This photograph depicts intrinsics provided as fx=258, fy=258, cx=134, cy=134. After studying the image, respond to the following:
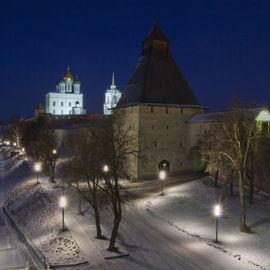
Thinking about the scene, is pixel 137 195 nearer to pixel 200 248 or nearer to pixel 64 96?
pixel 200 248

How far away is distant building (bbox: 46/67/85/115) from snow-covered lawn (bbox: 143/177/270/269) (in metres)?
80.0

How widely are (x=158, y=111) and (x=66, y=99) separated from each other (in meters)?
76.7

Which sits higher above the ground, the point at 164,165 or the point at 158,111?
the point at 158,111

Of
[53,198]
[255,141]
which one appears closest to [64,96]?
[53,198]

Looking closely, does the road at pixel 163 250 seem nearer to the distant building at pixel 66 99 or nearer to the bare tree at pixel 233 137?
the bare tree at pixel 233 137

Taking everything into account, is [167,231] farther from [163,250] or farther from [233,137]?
[233,137]

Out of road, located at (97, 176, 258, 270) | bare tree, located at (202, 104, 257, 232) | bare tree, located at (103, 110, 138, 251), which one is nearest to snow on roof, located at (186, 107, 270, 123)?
bare tree, located at (202, 104, 257, 232)

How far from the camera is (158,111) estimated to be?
24.9m

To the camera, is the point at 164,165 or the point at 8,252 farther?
the point at 164,165

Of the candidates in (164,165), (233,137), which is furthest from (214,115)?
(233,137)

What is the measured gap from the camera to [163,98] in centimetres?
2527

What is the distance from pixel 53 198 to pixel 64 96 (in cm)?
8045

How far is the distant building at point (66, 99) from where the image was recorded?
94.4 metres

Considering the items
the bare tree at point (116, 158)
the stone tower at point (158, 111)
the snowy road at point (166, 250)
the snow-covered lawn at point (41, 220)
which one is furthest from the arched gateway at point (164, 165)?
the snowy road at point (166, 250)
